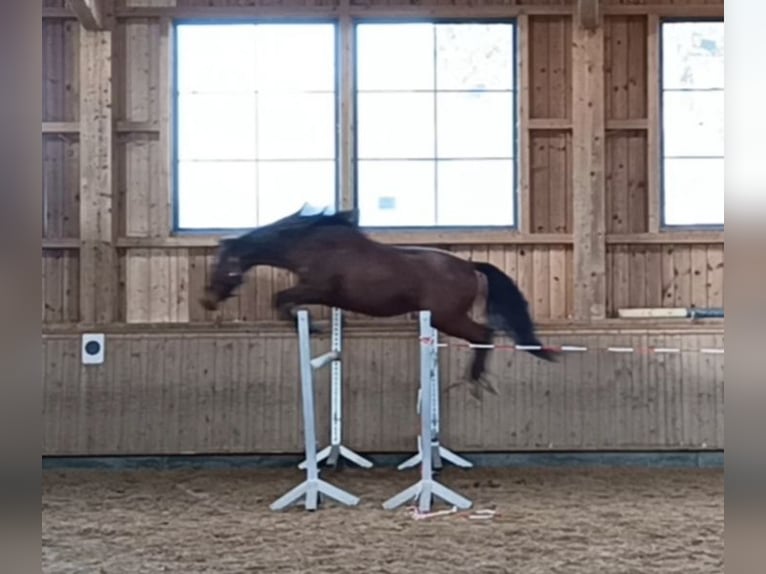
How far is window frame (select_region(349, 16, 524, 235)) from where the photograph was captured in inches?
264

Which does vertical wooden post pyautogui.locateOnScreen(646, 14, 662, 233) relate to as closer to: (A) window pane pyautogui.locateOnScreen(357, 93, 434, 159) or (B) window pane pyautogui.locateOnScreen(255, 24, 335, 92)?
(A) window pane pyautogui.locateOnScreen(357, 93, 434, 159)

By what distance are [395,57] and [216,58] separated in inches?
52.8

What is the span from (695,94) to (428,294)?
2556 mm

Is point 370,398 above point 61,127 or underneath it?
underneath

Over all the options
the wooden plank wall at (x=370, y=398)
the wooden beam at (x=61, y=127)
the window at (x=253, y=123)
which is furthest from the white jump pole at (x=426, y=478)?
the wooden beam at (x=61, y=127)

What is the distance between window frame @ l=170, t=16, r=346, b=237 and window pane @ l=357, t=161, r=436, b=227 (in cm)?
22

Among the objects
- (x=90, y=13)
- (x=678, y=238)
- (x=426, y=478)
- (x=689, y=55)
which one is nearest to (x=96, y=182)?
(x=90, y=13)

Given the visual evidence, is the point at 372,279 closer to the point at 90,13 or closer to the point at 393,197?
the point at 393,197

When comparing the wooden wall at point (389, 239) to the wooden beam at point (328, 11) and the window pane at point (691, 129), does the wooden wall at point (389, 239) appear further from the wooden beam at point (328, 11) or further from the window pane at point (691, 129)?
the window pane at point (691, 129)

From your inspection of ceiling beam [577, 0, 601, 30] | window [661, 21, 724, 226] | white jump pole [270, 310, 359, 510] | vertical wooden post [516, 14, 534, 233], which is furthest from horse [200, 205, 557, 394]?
ceiling beam [577, 0, 601, 30]

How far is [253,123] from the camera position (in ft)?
22.3

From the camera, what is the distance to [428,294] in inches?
245

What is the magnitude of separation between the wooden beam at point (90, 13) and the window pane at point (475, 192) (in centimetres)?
269
